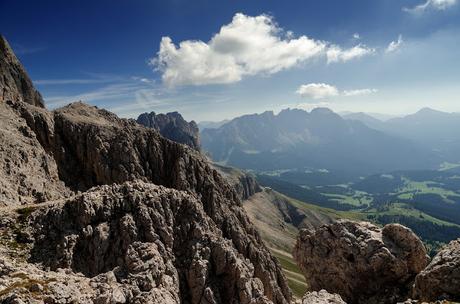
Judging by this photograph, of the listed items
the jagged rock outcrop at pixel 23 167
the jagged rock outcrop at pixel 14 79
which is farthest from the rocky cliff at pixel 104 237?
the jagged rock outcrop at pixel 14 79

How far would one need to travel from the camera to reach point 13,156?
3780 inches

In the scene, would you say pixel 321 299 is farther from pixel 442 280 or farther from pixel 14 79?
pixel 14 79

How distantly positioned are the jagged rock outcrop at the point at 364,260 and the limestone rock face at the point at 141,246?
416 inches

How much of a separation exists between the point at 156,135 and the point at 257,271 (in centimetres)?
7603

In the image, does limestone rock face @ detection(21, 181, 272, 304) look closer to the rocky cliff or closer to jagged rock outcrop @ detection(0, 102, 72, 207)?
the rocky cliff

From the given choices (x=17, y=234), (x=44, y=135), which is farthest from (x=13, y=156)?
(x=17, y=234)

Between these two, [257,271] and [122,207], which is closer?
[122,207]

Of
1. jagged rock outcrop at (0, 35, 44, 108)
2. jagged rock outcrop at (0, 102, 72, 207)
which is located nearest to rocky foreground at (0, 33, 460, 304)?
jagged rock outcrop at (0, 102, 72, 207)

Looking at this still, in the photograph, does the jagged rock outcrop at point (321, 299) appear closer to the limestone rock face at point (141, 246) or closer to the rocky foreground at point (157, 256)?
the rocky foreground at point (157, 256)

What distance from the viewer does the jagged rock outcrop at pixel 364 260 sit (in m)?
48.8

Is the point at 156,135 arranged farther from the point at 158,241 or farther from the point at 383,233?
the point at 383,233

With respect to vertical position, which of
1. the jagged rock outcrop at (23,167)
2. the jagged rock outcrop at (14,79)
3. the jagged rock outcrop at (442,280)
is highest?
the jagged rock outcrop at (14,79)

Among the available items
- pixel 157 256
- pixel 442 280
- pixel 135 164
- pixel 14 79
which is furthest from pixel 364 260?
pixel 14 79

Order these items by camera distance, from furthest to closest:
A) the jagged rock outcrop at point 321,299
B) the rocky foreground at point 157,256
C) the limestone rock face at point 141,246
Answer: the limestone rock face at point 141,246, the jagged rock outcrop at point 321,299, the rocky foreground at point 157,256
